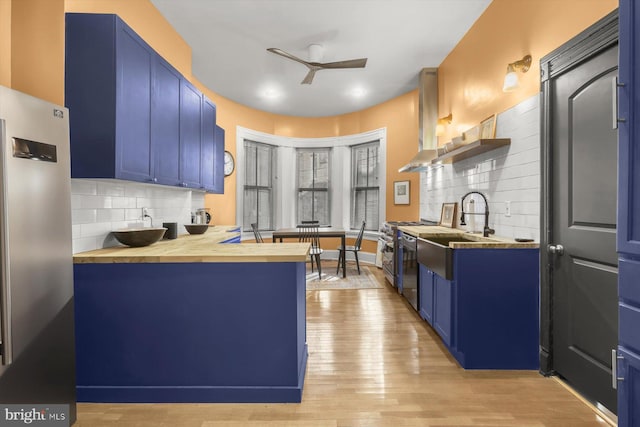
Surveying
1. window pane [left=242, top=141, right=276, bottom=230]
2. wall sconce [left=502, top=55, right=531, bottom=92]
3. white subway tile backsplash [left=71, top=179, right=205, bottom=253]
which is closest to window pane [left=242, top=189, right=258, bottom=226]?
window pane [left=242, top=141, right=276, bottom=230]

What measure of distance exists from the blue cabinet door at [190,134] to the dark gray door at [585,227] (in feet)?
10.1

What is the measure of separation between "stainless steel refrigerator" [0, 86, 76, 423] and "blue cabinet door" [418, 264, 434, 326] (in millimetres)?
2759

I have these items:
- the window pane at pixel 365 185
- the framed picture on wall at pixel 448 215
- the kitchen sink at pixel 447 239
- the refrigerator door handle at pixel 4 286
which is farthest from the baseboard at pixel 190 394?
the window pane at pixel 365 185

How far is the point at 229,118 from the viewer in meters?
6.03

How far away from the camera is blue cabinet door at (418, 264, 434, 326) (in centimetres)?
309

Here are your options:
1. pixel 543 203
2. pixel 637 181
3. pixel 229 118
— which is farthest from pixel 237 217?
pixel 637 181

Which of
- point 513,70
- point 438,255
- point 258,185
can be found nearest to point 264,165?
point 258,185

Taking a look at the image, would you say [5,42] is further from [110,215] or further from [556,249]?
[556,249]

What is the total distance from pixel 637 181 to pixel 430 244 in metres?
1.85

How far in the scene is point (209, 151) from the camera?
12.9ft

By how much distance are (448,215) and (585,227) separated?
2020mm

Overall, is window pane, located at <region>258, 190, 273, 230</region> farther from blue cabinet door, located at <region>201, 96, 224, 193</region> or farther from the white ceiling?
blue cabinet door, located at <region>201, 96, 224, 193</region>

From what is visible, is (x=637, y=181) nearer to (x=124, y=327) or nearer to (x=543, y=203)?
(x=543, y=203)

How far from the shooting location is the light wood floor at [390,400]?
186 centimetres
